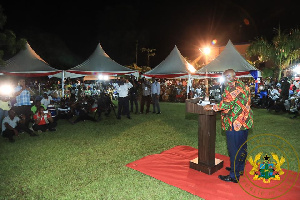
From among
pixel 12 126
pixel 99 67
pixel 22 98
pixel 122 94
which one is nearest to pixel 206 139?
pixel 12 126

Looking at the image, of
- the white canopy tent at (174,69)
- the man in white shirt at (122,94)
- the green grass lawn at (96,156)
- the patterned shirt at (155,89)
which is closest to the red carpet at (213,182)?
the green grass lawn at (96,156)

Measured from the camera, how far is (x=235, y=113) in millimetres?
3809

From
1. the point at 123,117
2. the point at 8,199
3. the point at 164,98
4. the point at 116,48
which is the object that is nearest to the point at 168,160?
the point at 8,199

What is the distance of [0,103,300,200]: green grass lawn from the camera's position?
12.8 feet

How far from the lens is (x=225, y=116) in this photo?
13.0ft

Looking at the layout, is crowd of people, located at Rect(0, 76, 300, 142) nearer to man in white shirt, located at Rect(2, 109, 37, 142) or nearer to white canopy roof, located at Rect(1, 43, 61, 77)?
man in white shirt, located at Rect(2, 109, 37, 142)

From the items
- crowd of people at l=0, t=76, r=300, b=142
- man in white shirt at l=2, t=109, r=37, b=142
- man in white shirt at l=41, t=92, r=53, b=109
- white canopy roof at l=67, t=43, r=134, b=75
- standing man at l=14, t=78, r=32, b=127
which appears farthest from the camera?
white canopy roof at l=67, t=43, r=134, b=75

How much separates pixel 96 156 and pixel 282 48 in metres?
16.6

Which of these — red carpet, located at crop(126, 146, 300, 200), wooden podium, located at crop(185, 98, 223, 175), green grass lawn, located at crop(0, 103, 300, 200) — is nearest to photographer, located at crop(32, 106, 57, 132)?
green grass lawn, located at crop(0, 103, 300, 200)

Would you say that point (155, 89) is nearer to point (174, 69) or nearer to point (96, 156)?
point (174, 69)

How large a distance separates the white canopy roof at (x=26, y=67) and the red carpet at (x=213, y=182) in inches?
371

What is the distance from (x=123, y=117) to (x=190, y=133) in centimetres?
415

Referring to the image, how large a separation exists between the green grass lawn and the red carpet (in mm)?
244

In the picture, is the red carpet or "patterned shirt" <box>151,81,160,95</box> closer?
the red carpet
